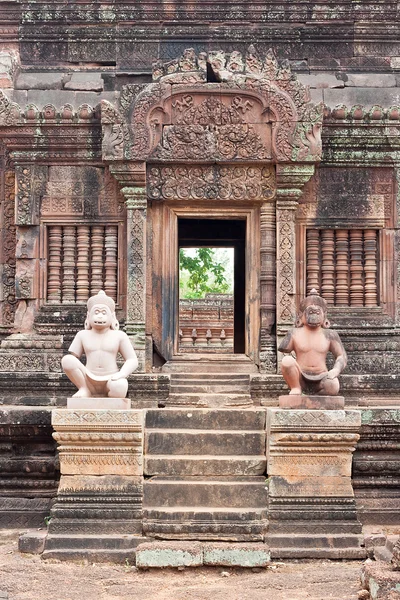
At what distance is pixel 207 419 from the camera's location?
8.56 meters

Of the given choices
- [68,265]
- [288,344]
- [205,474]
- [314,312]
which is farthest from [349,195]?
[205,474]

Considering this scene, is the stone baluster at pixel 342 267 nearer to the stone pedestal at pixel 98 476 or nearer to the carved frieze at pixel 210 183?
the carved frieze at pixel 210 183

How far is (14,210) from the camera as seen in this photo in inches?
384

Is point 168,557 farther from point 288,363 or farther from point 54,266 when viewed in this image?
point 54,266

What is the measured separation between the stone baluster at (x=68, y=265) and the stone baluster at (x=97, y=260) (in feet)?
0.65

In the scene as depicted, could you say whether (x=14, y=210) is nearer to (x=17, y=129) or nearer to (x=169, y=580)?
(x=17, y=129)

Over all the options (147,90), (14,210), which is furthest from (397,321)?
(14,210)

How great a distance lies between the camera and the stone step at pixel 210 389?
30.7ft

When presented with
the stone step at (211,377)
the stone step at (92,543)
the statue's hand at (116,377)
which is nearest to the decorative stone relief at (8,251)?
the stone step at (211,377)

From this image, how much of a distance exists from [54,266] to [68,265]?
0.49ft

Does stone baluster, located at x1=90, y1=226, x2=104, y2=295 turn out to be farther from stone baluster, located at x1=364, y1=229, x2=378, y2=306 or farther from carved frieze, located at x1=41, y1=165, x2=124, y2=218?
stone baluster, located at x1=364, y1=229, x2=378, y2=306

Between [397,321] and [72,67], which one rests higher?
[72,67]

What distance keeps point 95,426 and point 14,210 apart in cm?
310

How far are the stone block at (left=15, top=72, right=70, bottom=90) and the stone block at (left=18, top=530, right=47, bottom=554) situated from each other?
491 centimetres
